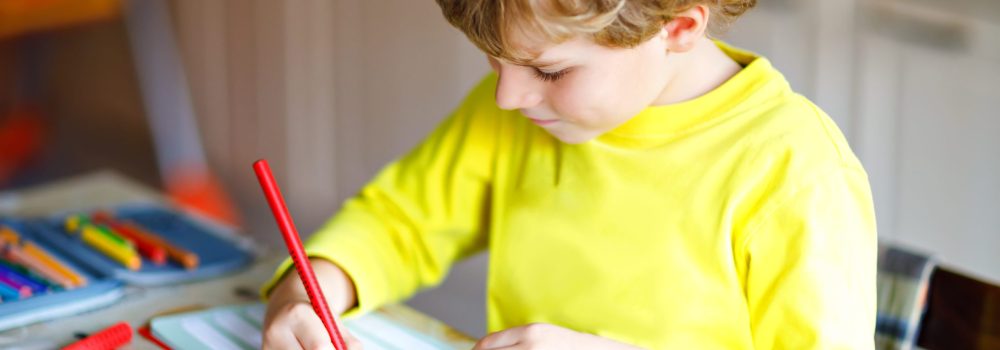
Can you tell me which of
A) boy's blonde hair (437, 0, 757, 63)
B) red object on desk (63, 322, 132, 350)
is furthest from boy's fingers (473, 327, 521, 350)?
red object on desk (63, 322, 132, 350)

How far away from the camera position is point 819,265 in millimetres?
836

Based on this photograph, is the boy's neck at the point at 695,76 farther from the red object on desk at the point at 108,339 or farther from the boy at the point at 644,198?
the red object on desk at the point at 108,339

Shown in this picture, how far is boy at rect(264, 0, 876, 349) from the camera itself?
842 millimetres

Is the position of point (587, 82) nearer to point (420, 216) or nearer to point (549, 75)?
point (549, 75)

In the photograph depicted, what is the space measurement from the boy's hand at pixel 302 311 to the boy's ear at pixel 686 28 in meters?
0.34

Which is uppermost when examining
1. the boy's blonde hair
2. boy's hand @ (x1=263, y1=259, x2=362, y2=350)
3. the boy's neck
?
the boy's blonde hair

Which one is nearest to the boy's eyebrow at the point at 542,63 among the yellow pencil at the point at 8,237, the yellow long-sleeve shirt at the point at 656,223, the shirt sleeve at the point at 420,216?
the yellow long-sleeve shirt at the point at 656,223

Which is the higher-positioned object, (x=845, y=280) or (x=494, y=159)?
(x=494, y=159)

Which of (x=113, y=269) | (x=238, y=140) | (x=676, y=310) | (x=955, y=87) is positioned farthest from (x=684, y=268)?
(x=238, y=140)

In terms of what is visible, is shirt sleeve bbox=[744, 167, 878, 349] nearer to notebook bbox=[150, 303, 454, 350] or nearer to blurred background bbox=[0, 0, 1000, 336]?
notebook bbox=[150, 303, 454, 350]

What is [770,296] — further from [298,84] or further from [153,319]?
[298,84]

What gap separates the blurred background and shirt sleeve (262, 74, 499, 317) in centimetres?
53

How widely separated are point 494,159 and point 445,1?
0.84 feet

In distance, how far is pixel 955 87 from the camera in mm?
1687
